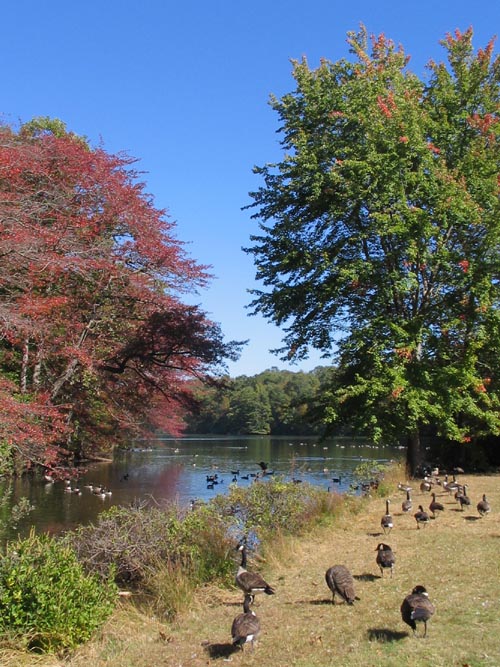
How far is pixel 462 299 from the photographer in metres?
18.4

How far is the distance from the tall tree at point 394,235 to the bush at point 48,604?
10.3 meters

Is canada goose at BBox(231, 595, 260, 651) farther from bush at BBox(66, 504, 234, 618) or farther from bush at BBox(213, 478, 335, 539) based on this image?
bush at BBox(213, 478, 335, 539)

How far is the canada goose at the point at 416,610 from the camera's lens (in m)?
6.47

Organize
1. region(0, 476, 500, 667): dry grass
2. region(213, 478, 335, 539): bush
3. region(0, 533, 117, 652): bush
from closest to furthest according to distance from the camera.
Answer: region(0, 476, 500, 667): dry grass, region(0, 533, 117, 652): bush, region(213, 478, 335, 539): bush

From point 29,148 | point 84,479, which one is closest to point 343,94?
point 29,148

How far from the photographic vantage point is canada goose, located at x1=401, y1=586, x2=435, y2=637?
6.47m

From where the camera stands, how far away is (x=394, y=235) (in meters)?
18.4

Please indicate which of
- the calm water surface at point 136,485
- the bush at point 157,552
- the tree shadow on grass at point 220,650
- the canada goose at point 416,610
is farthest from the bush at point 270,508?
the canada goose at point 416,610

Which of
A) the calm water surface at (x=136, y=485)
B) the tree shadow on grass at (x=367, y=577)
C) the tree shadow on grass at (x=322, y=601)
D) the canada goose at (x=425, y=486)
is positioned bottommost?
the calm water surface at (x=136, y=485)

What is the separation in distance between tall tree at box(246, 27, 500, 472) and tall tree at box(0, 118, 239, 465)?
12.2 feet

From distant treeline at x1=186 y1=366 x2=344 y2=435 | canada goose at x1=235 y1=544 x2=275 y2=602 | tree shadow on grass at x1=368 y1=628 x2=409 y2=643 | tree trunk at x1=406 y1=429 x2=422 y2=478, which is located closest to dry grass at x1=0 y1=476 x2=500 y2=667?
tree shadow on grass at x1=368 y1=628 x2=409 y2=643

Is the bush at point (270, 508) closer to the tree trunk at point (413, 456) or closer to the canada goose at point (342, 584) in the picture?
the canada goose at point (342, 584)

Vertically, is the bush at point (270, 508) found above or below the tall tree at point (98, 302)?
below

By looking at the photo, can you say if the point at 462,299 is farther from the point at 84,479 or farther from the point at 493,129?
the point at 84,479
